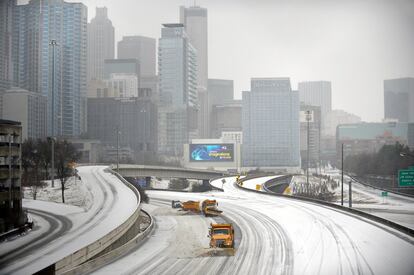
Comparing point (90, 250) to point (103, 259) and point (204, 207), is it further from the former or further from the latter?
point (204, 207)

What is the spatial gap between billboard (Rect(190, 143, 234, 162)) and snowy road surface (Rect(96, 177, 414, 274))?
5539 inches

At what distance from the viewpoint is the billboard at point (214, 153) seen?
19612cm

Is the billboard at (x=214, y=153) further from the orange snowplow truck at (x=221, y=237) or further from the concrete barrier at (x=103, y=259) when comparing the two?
the orange snowplow truck at (x=221, y=237)

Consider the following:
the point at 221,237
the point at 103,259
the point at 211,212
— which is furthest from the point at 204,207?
the point at 103,259

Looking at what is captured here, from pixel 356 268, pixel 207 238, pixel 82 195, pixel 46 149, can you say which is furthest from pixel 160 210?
pixel 356 268

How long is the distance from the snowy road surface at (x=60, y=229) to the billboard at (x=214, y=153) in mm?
126777

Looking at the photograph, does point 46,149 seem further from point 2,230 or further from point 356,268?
point 356,268

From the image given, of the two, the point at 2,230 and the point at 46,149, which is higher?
the point at 46,149

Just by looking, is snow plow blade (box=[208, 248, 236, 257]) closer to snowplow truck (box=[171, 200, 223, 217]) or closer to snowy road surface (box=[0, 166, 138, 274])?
snowy road surface (box=[0, 166, 138, 274])

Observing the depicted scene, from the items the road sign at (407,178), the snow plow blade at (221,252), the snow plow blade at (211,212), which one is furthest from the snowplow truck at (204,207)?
the road sign at (407,178)

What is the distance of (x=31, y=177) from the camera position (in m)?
83.7

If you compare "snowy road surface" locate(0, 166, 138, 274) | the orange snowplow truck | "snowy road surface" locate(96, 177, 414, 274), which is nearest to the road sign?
"snowy road surface" locate(96, 177, 414, 274)

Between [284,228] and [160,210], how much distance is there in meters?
23.3

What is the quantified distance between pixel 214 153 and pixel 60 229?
155 metres
